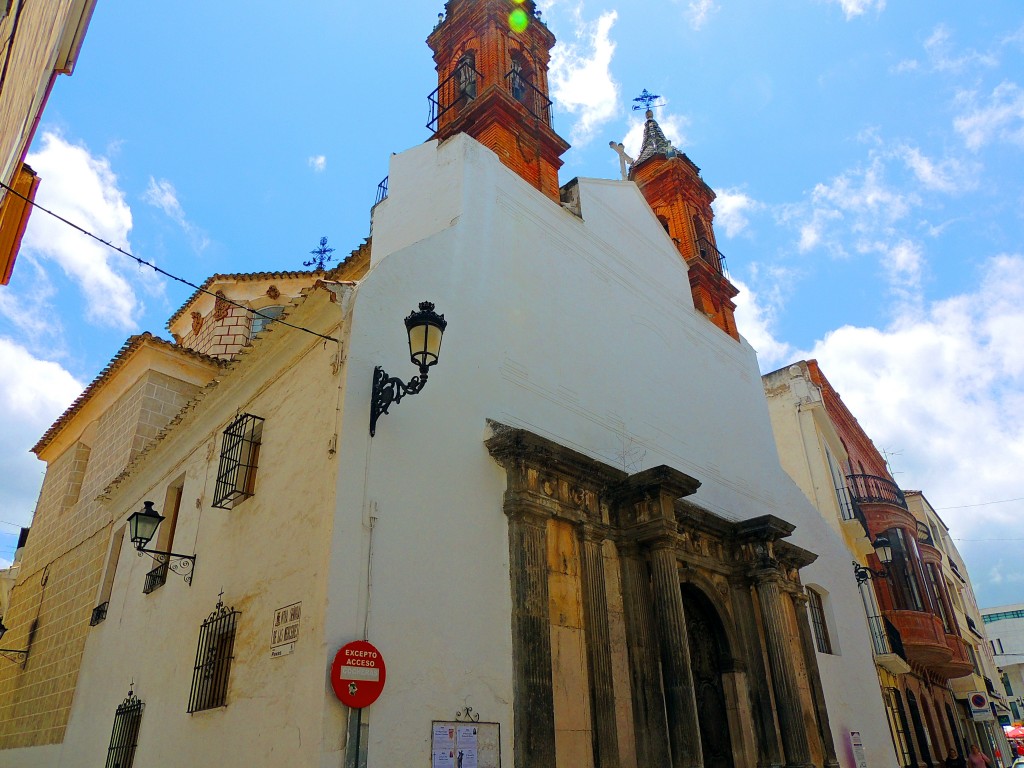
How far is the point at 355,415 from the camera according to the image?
638 centimetres

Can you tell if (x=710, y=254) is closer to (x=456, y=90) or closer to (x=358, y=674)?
→ (x=456, y=90)

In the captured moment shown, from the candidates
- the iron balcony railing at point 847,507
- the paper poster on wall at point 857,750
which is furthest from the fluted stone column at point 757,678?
the iron balcony railing at point 847,507

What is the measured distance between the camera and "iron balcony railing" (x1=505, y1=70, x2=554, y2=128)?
12.3 m

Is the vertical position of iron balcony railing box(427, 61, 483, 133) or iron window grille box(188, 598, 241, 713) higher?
iron balcony railing box(427, 61, 483, 133)

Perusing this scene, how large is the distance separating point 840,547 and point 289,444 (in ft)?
36.6

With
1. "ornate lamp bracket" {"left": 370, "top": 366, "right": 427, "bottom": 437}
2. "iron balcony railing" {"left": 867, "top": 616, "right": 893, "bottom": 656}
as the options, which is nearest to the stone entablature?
"ornate lamp bracket" {"left": 370, "top": 366, "right": 427, "bottom": 437}

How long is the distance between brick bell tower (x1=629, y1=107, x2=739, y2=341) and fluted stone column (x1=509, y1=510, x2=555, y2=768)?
8723 millimetres

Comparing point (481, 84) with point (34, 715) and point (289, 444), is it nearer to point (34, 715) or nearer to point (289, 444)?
point (289, 444)

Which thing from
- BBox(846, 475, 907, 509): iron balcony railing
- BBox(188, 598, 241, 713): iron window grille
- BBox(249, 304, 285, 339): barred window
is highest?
BBox(249, 304, 285, 339): barred window

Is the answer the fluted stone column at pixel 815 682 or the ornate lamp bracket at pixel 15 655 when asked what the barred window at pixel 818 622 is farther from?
the ornate lamp bracket at pixel 15 655

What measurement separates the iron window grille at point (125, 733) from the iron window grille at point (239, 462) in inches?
99.3

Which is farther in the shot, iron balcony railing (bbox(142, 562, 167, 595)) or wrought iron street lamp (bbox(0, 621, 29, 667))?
wrought iron street lamp (bbox(0, 621, 29, 667))

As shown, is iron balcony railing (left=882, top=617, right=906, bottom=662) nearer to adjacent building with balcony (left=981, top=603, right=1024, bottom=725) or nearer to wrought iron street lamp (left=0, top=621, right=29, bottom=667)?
wrought iron street lamp (left=0, top=621, right=29, bottom=667)

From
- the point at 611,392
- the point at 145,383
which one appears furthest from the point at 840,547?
the point at 145,383
